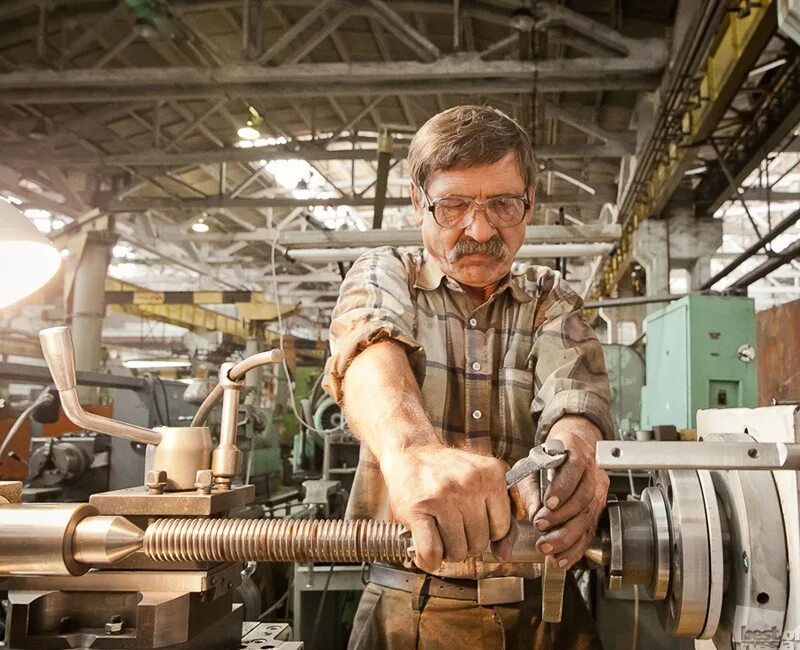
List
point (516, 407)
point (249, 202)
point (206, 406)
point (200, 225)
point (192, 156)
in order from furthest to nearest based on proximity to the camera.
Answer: point (200, 225) < point (249, 202) < point (192, 156) < point (516, 407) < point (206, 406)

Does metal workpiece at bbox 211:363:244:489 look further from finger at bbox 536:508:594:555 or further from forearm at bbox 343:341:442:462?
finger at bbox 536:508:594:555

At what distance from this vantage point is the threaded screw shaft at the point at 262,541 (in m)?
0.69

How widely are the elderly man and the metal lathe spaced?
0.31 ft

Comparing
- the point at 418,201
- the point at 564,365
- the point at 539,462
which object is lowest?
the point at 539,462

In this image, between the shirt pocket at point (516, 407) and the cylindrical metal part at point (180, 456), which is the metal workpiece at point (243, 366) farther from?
the shirt pocket at point (516, 407)

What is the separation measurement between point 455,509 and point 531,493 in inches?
5.9

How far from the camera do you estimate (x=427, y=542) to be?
632 mm

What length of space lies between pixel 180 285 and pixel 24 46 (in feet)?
16.8

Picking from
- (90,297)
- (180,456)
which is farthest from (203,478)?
(90,297)

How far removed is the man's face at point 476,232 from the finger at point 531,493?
1.44ft

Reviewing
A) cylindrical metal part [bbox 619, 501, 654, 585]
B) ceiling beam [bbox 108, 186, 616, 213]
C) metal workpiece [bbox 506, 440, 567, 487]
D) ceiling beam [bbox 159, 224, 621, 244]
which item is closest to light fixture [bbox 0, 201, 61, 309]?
metal workpiece [bbox 506, 440, 567, 487]

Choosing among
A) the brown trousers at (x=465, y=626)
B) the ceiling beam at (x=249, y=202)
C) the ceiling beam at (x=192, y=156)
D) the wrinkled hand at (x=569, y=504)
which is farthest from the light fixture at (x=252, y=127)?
the wrinkled hand at (x=569, y=504)

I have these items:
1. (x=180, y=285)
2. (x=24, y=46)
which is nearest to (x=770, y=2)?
Result: (x=24, y=46)

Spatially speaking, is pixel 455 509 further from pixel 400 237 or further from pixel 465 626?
pixel 400 237
